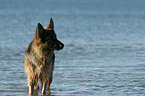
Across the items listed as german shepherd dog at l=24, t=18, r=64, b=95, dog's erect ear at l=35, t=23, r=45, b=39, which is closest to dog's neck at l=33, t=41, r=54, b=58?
german shepherd dog at l=24, t=18, r=64, b=95

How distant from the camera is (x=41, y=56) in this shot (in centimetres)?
891

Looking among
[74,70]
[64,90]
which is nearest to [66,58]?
[74,70]

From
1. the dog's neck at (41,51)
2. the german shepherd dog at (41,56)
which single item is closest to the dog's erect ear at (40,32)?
the german shepherd dog at (41,56)

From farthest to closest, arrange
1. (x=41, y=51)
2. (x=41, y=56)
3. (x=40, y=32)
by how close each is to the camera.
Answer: (x=41, y=56), (x=41, y=51), (x=40, y=32)

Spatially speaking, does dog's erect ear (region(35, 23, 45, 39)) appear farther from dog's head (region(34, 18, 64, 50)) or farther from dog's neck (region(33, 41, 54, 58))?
dog's neck (region(33, 41, 54, 58))

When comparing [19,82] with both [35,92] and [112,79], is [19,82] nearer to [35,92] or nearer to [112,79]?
[35,92]

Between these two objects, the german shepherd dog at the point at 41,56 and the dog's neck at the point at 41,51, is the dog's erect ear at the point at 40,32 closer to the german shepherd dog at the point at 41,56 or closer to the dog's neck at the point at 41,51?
the german shepherd dog at the point at 41,56

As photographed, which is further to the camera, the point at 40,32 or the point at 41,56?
the point at 41,56

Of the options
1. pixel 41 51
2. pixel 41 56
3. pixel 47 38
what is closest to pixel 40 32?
pixel 47 38

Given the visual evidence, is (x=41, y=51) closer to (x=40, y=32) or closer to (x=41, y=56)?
(x=41, y=56)

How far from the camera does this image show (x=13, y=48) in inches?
664

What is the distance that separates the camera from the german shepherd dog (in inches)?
343

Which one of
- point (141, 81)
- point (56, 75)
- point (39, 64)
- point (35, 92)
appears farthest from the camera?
point (56, 75)

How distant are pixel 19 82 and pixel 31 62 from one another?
6.01 ft
